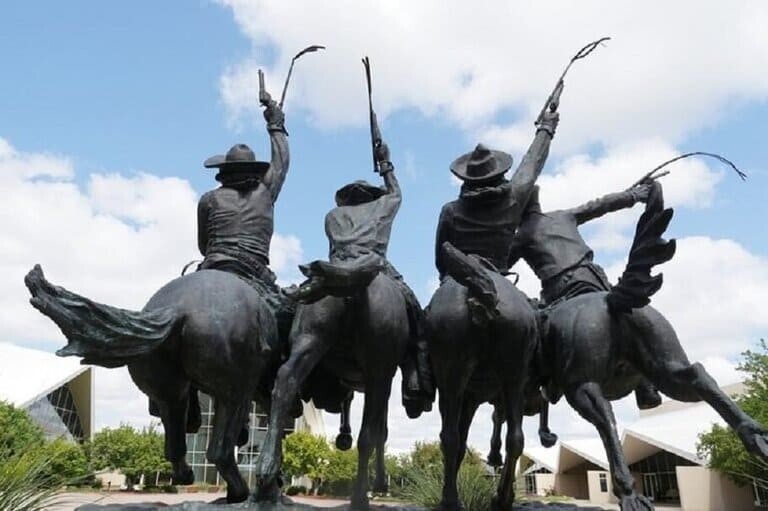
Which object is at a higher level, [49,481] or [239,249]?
[239,249]

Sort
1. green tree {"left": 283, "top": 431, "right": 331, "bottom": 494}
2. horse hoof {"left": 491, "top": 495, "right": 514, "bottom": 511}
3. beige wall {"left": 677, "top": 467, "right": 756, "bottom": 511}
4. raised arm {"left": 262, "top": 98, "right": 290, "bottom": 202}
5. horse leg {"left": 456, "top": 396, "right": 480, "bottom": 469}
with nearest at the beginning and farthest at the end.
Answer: horse hoof {"left": 491, "top": 495, "right": 514, "bottom": 511}
horse leg {"left": 456, "top": 396, "right": 480, "bottom": 469}
raised arm {"left": 262, "top": 98, "right": 290, "bottom": 202}
beige wall {"left": 677, "top": 467, "right": 756, "bottom": 511}
green tree {"left": 283, "top": 431, "right": 331, "bottom": 494}

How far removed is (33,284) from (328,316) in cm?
184

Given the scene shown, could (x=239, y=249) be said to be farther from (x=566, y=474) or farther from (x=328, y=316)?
(x=566, y=474)

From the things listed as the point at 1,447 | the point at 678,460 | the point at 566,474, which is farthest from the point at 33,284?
the point at 566,474

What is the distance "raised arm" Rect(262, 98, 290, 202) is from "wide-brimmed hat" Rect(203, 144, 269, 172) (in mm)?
111

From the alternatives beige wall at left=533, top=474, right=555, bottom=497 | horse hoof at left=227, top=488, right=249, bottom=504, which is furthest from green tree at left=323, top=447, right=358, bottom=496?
horse hoof at left=227, top=488, right=249, bottom=504

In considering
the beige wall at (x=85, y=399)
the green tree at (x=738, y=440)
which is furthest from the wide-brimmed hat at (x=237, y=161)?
the beige wall at (x=85, y=399)

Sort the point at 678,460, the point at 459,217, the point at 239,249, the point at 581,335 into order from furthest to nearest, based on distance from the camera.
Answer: the point at 678,460, the point at 459,217, the point at 239,249, the point at 581,335

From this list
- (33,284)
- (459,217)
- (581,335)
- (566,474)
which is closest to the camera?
(33,284)

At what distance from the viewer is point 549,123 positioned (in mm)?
6316

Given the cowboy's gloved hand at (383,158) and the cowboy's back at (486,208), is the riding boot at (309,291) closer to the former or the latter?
the cowboy's back at (486,208)

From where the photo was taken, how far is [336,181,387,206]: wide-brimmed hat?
18.8 feet

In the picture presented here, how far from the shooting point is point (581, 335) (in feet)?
16.4

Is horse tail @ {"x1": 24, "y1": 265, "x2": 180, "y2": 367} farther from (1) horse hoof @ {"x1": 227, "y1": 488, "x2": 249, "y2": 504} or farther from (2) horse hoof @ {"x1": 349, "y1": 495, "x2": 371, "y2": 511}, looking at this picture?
(2) horse hoof @ {"x1": 349, "y1": 495, "x2": 371, "y2": 511}
